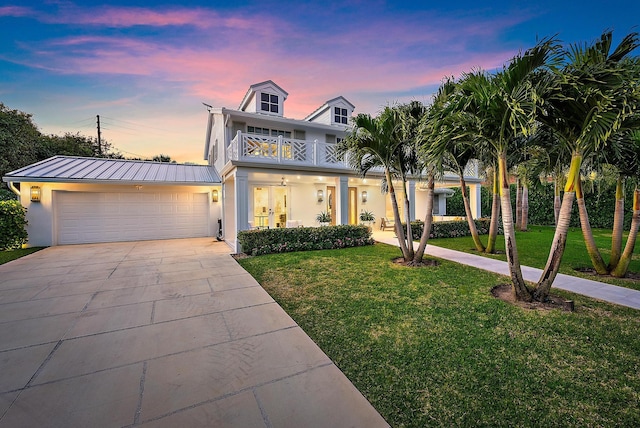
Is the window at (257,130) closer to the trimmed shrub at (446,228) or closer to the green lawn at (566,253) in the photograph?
the trimmed shrub at (446,228)

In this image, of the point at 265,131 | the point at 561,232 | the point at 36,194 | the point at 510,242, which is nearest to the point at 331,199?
the point at 265,131

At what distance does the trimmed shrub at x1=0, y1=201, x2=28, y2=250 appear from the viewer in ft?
30.6

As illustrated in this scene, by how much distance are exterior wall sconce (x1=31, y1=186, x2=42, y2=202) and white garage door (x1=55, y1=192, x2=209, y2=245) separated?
580 mm

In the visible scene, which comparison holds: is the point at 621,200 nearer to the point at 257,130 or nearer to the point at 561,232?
the point at 561,232

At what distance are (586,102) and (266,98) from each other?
1221cm

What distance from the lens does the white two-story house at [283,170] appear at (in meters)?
9.69


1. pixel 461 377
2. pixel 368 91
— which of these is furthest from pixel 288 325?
pixel 368 91

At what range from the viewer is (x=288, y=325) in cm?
364

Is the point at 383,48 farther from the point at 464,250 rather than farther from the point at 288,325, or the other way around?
the point at 288,325

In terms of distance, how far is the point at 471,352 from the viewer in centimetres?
290

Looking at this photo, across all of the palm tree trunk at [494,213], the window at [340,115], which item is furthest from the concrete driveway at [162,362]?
the window at [340,115]

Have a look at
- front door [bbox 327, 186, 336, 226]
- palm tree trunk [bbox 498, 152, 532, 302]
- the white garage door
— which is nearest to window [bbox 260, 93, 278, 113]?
front door [bbox 327, 186, 336, 226]

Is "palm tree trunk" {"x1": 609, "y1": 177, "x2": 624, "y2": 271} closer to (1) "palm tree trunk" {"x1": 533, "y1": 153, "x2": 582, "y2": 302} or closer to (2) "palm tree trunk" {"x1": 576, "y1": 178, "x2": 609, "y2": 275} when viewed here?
(2) "palm tree trunk" {"x1": 576, "y1": 178, "x2": 609, "y2": 275}

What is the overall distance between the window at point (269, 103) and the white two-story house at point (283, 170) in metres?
0.05
